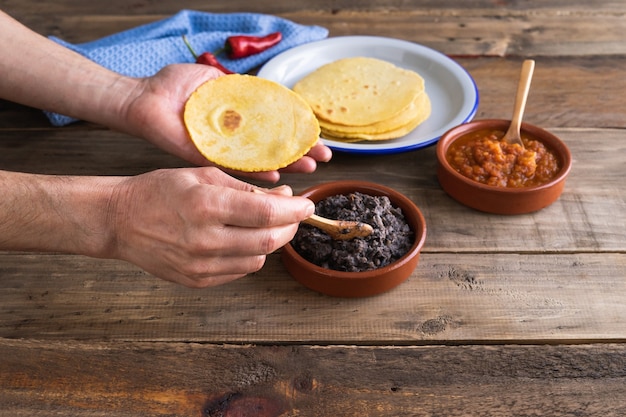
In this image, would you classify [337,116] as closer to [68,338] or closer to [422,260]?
[422,260]

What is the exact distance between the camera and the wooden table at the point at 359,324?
1467mm

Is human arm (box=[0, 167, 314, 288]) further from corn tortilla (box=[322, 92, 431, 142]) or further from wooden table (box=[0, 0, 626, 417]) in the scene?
corn tortilla (box=[322, 92, 431, 142])

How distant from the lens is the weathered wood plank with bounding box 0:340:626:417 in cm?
144

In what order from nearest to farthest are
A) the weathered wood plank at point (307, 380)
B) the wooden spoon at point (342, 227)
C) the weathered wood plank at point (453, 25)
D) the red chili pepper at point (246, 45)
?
the weathered wood plank at point (307, 380) → the wooden spoon at point (342, 227) → the red chili pepper at point (246, 45) → the weathered wood plank at point (453, 25)

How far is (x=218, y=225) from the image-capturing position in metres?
1.47

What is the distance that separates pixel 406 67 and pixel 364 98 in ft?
1.48

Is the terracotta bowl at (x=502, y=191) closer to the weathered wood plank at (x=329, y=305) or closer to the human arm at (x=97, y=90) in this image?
the weathered wood plank at (x=329, y=305)

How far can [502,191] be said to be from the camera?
1923 millimetres

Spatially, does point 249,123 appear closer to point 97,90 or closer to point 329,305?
point 97,90

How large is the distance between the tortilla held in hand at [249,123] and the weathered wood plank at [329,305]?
1.15 feet

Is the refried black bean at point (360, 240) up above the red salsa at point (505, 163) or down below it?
Result: above

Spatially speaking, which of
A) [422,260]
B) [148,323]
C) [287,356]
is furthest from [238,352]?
[422,260]

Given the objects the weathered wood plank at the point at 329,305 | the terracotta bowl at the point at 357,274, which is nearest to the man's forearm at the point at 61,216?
the weathered wood plank at the point at 329,305

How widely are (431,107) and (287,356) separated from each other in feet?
3.97
